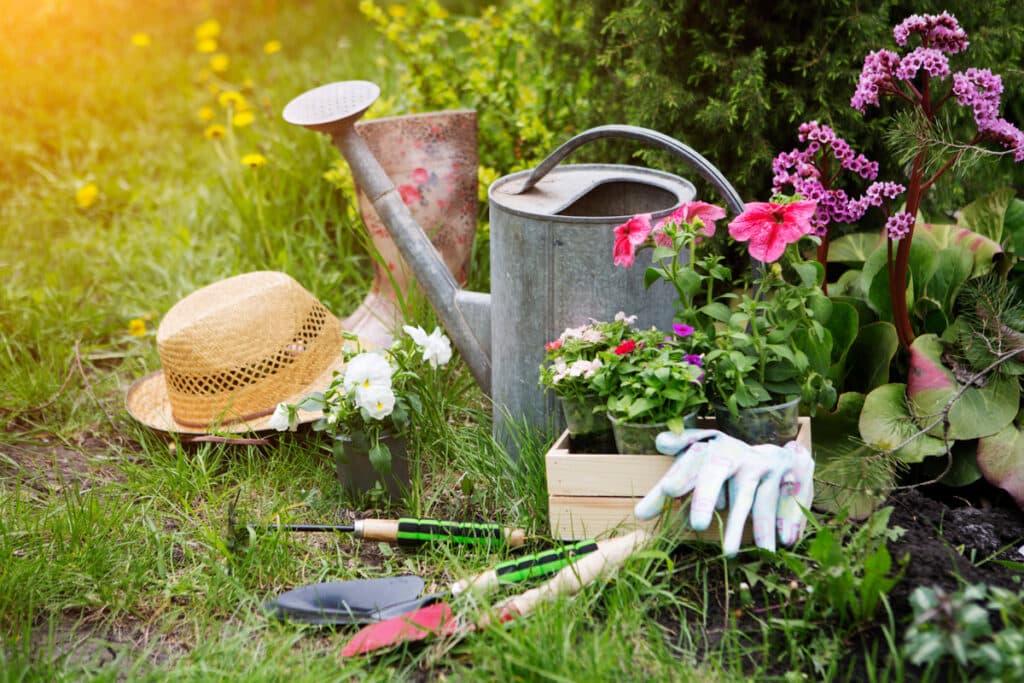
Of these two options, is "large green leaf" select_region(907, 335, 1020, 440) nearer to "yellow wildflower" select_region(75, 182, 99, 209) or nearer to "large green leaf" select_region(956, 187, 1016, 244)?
"large green leaf" select_region(956, 187, 1016, 244)

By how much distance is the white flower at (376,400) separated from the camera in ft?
6.73

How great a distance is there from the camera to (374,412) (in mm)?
2062

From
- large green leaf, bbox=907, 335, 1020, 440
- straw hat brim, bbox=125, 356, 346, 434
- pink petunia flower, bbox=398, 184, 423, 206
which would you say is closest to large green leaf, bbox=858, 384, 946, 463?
large green leaf, bbox=907, 335, 1020, 440

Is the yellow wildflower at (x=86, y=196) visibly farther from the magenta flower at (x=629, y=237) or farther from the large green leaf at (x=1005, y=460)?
the large green leaf at (x=1005, y=460)

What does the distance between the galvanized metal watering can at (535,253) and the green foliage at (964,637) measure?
850 mm

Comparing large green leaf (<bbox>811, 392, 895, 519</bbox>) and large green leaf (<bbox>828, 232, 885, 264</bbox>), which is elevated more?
large green leaf (<bbox>828, 232, 885, 264</bbox>)

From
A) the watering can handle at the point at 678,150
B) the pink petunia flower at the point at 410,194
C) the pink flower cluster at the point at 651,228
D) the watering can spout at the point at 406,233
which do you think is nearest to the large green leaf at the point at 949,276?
the watering can handle at the point at 678,150

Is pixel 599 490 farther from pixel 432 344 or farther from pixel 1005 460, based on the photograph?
pixel 1005 460

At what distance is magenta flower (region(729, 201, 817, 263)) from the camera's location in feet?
5.98

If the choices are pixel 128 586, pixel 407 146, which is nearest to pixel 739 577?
pixel 128 586

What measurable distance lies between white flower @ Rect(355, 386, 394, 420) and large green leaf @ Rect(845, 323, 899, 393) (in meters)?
1.10

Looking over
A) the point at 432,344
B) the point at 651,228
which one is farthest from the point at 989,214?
the point at 432,344

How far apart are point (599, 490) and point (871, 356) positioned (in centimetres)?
79

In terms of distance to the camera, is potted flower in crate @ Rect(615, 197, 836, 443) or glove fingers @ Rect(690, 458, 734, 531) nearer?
glove fingers @ Rect(690, 458, 734, 531)
